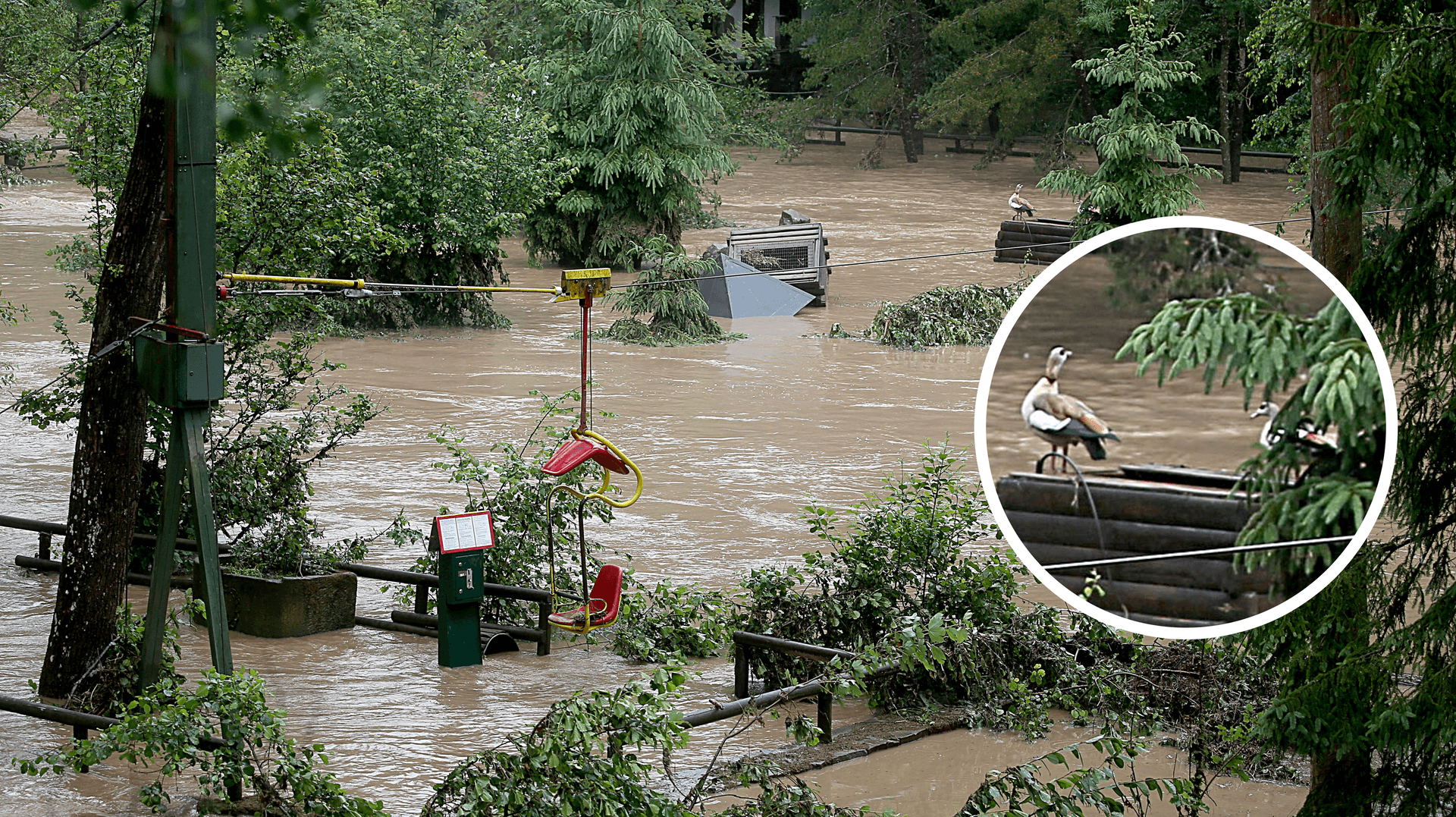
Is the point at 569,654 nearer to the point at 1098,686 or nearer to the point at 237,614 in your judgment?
the point at 237,614

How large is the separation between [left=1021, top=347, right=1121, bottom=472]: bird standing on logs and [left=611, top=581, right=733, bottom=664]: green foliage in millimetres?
8276

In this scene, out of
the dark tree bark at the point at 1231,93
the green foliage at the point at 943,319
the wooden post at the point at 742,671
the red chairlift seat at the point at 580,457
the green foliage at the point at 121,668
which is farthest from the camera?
the dark tree bark at the point at 1231,93

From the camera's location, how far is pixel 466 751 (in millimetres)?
7844

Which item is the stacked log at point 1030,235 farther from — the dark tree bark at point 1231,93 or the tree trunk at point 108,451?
the tree trunk at point 108,451

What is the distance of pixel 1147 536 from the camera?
1.32 m

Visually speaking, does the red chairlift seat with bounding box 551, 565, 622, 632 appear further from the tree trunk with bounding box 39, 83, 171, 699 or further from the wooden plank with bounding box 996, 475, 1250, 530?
the wooden plank with bounding box 996, 475, 1250, 530

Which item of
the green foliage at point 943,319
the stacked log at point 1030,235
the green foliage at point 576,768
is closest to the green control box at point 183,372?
the green foliage at point 576,768

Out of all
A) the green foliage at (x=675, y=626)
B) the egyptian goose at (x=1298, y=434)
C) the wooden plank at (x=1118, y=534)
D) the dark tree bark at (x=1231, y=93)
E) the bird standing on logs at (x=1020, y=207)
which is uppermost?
the dark tree bark at (x=1231, y=93)

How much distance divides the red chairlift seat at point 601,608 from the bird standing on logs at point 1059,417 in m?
7.56

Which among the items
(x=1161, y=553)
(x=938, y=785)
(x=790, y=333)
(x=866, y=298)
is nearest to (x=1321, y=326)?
(x=1161, y=553)

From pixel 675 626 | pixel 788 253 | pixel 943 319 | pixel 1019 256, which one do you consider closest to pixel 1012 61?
pixel 1019 256

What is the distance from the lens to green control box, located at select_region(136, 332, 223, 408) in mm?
7496

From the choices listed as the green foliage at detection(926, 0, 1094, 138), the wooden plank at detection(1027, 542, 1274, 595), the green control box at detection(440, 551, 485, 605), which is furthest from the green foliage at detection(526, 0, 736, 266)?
the wooden plank at detection(1027, 542, 1274, 595)

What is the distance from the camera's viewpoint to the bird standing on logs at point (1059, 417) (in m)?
1.26
